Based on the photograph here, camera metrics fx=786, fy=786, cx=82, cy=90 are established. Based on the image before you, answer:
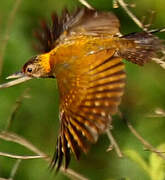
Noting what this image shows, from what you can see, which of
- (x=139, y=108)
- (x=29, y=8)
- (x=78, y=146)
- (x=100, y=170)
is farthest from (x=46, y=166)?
(x=78, y=146)

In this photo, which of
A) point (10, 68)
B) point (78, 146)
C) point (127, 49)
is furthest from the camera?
point (10, 68)

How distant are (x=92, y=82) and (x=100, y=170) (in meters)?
2.15

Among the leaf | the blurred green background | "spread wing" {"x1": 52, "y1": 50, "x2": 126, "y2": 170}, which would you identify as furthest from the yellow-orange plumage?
the blurred green background

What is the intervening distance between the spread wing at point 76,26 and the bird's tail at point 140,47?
0.18 meters

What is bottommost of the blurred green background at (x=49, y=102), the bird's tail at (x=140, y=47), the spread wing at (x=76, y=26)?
the blurred green background at (x=49, y=102)

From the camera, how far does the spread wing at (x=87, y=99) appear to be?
4.89 metres

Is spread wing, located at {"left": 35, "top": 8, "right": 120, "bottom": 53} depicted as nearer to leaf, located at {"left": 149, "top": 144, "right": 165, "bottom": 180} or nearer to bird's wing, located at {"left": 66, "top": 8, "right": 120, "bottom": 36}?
bird's wing, located at {"left": 66, "top": 8, "right": 120, "bottom": 36}

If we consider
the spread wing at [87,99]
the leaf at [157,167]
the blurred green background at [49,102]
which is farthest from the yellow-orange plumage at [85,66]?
the blurred green background at [49,102]

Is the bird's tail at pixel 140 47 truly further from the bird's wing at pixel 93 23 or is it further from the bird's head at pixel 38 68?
the bird's head at pixel 38 68

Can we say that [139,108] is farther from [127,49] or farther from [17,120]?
[127,49]

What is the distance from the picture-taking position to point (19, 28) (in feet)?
24.2

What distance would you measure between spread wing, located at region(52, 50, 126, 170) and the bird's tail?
23 cm

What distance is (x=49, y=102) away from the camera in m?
7.37

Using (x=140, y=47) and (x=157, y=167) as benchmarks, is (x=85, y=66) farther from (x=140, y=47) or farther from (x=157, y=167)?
(x=157, y=167)
